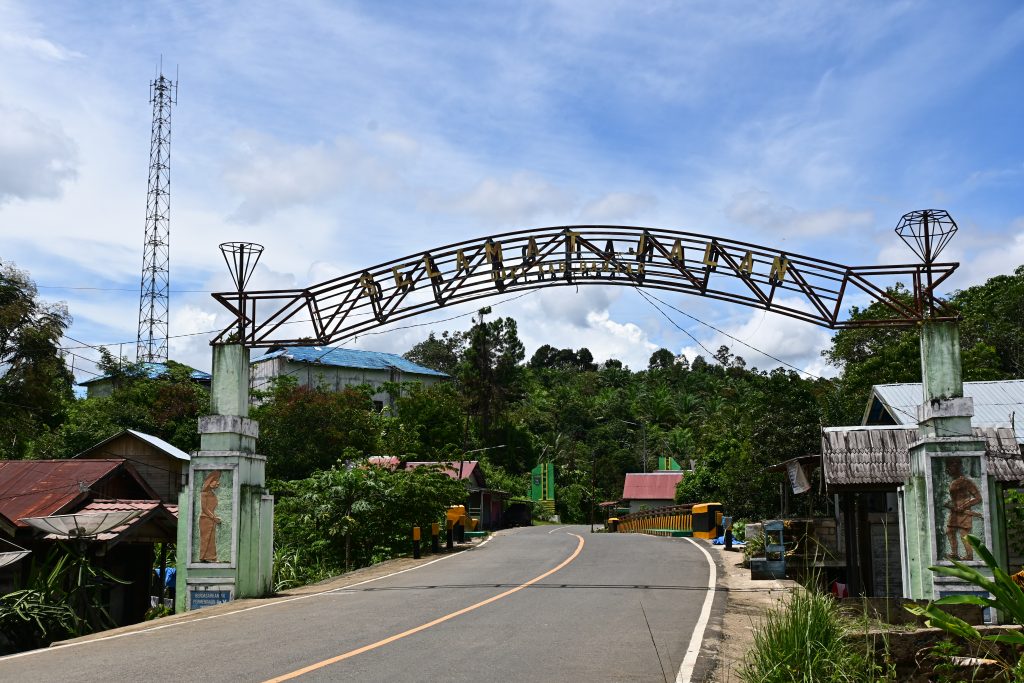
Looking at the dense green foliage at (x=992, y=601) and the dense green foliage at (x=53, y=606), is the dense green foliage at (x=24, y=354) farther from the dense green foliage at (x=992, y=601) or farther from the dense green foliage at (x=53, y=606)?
the dense green foliage at (x=992, y=601)

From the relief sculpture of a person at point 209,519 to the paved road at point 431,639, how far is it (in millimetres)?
1891

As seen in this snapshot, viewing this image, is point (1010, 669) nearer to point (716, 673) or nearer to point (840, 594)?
point (716, 673)

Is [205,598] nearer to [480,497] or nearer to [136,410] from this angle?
[480,497]

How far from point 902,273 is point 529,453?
57.5 meters

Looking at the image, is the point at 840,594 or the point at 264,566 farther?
the point at 840,594

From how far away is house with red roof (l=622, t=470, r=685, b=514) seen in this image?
58750mm

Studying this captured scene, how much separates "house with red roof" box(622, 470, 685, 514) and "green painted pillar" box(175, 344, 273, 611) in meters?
44.3

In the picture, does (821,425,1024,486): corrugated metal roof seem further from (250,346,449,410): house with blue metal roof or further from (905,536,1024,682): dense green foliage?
(250,346,449,410): house with blue metal roof

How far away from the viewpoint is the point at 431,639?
10.4 meters

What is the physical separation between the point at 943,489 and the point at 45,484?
58.2 ft

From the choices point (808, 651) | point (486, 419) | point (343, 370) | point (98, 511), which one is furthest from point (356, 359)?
point (808, 651)

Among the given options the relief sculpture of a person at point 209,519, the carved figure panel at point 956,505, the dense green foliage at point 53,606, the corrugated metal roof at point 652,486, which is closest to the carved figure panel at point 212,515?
the relief sculpture of a person at point 209,519

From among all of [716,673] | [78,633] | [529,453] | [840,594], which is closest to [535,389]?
[529,453]

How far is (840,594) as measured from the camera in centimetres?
2048
